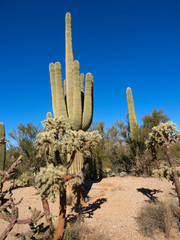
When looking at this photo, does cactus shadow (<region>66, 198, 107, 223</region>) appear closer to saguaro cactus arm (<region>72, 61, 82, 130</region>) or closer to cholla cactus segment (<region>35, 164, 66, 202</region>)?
cholla cactus segment (<region>35, 164, 66, 202</region>)

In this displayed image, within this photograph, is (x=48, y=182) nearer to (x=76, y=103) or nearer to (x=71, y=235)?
(x=71, y=235)

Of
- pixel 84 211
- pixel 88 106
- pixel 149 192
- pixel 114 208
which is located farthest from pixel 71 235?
pixel 88 106

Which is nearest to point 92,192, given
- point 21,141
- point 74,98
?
point 74,98

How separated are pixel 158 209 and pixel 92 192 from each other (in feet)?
12.1

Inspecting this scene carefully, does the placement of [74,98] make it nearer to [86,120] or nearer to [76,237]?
[86,120]

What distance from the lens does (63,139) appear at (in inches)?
138

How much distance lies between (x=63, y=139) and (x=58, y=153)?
44 centimetres

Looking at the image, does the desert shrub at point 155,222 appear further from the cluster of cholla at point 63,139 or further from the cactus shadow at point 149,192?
the cluster of cholla at point 63,139

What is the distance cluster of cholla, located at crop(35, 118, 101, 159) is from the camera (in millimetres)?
3344

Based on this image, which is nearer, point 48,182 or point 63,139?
point 48,182

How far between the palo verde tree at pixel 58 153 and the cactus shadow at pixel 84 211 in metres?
1.56

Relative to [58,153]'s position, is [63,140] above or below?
above

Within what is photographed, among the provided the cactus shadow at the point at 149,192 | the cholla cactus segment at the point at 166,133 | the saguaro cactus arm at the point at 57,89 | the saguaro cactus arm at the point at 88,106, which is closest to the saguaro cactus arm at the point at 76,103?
the saguaro cactus arm at the point at 88,106

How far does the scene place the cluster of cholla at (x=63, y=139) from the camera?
11.0ft
